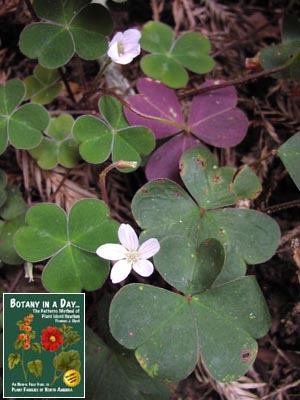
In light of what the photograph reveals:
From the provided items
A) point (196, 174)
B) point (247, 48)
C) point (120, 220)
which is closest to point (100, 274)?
point (120, 220)

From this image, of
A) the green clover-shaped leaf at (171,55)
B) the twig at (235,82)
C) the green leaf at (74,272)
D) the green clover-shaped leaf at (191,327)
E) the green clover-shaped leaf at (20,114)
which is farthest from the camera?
the green clover-shaped leaf at (171,55)

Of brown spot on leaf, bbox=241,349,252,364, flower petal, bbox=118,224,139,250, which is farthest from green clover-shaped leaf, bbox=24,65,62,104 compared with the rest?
brown spot on leaf, bbox=241,349,252,364

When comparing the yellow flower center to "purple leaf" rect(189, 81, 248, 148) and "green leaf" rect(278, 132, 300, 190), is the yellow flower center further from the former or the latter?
"green leaf" rect(278, 132, 300, 190)

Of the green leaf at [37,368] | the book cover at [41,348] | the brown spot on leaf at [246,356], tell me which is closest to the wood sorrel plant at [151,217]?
the brown spot on leaf at [246,356]

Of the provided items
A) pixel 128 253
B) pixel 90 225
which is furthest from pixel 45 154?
pixel 128 253

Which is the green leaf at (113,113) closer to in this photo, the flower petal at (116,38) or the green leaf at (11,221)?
the flower petal at (116,38)

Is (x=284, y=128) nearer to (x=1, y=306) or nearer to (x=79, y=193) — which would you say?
(x=79, y=193)
